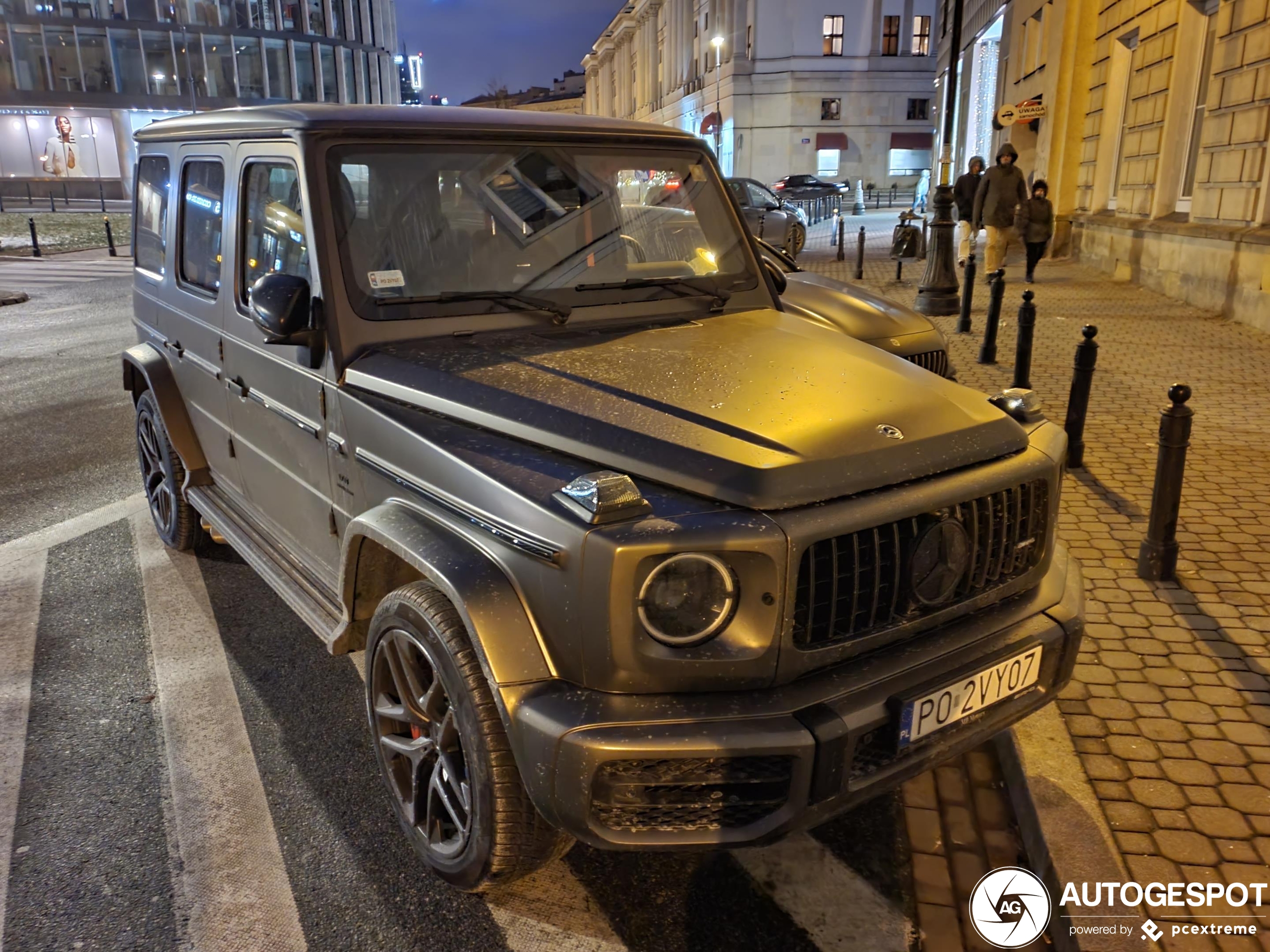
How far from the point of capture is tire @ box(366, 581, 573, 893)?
7.74 ft

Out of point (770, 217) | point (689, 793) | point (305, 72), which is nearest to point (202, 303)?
point (689, 793)

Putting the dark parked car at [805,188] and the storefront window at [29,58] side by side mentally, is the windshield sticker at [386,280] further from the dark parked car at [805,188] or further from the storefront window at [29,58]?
the storefront window at [29,58]

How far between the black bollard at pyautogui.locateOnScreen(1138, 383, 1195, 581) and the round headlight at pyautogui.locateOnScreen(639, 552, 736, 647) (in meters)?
3.08

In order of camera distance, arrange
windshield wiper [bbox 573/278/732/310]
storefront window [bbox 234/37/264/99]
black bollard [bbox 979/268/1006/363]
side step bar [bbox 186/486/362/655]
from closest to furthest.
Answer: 1. side step bar [bbox 186/486/362/655]
2. windshield wiper [bbox 573/278/732/310]
3. black bollard [bbox 979/268/1006/363]
4. storefront window [bbox 234/37/264/99]

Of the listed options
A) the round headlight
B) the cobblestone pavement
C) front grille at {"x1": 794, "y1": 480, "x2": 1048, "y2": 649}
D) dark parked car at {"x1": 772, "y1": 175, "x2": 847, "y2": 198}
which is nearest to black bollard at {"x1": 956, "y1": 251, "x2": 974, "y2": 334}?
the cobblestone pavement

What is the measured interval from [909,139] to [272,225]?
60.8 meters

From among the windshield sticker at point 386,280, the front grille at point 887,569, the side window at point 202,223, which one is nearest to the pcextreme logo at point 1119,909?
the front grille at point 887,569

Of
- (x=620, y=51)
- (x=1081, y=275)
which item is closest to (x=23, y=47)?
(x=620, y=51)

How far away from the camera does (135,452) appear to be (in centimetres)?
730

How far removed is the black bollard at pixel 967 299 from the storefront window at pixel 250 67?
66.2 meters

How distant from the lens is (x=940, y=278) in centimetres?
1300

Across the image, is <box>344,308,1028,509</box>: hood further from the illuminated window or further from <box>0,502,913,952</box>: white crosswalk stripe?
the illuminated window

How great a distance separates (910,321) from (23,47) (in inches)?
2744

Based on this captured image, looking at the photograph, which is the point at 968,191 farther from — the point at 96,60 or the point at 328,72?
the point at 328,72
